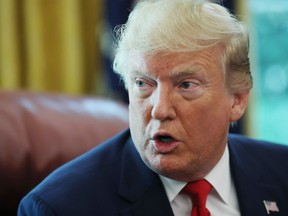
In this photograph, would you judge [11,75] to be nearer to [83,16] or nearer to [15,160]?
[83,16]

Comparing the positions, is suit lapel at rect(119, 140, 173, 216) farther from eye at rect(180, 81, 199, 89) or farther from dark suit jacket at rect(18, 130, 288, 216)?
eye at rect(180, 81, 199, 89)

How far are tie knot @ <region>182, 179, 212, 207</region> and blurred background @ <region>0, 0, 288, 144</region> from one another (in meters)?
1.18

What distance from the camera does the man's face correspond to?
142 centimetres

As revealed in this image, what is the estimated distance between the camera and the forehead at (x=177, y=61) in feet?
4.63

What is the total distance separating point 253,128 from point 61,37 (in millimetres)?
1071

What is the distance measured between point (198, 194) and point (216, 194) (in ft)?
0.30

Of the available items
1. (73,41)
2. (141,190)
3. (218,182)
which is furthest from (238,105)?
(73,41)

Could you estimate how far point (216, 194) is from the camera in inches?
63.1

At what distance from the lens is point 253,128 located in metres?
2.87

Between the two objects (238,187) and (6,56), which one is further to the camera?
(6,56)

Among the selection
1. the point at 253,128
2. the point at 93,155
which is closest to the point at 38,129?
the point at 93,155

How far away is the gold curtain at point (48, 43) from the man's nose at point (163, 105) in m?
1.25

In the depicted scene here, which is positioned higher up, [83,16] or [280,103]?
[83,16]

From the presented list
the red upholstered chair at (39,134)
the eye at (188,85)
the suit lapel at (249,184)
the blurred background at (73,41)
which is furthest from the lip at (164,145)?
the blurred background at (73,41)
